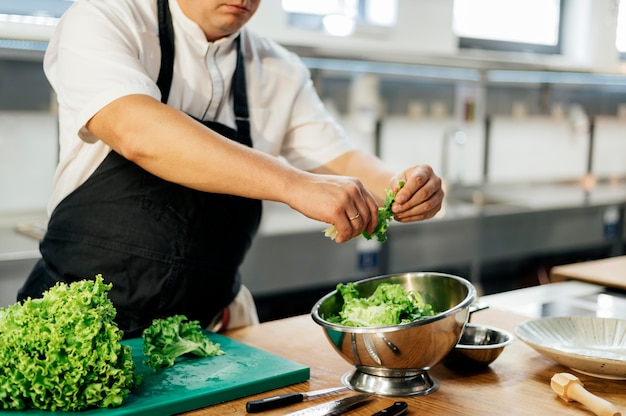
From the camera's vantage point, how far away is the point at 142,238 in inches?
68.4

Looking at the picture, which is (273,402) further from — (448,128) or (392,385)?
(448,128)

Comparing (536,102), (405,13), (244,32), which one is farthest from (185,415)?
(536,102)

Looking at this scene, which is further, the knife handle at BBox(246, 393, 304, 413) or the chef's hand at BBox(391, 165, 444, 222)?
the chef's hand at BBox(391, 165, 444, 222)

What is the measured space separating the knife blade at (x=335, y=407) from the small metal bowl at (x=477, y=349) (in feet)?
0.87

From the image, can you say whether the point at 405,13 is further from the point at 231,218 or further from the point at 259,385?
the point at 259,385

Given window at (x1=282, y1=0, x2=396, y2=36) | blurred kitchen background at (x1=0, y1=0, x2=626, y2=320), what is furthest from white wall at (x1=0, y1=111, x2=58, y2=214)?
window at (x1=282, y1=0, x2=396, y2=36)

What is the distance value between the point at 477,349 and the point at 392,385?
0.22 meters

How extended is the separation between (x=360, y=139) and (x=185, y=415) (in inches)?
134

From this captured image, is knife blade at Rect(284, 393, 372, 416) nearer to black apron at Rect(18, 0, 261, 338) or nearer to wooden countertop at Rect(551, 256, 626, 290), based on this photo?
black apron at Rect(18, 0, 261, 338)

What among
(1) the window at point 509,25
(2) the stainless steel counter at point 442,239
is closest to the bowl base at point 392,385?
(2) the stainless steel counter at point 442,239

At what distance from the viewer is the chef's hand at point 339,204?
1.43 metres

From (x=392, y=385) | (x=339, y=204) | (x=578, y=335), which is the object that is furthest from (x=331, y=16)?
(x=392, y=385)

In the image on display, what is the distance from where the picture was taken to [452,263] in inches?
174

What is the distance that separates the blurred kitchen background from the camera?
3277mm
